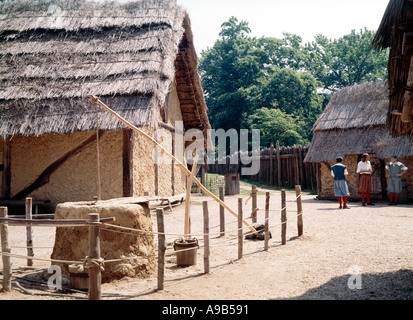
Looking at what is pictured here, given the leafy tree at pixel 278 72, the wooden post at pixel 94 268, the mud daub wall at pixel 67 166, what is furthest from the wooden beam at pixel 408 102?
the leafy tree at pixel 278 72

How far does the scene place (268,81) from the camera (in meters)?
27.6

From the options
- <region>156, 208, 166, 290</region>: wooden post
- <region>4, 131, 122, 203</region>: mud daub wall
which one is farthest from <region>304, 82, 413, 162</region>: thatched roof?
<region>156, 208, 166, 290</region>: wooden post

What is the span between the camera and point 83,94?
332 inches

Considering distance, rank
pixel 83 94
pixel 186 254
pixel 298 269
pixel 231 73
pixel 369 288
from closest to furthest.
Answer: pixel 369 288 < pixel 298 269 < pixel 186 254 < pixel 83 94 < pixel 231 73

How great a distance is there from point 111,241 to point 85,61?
20.8 feet

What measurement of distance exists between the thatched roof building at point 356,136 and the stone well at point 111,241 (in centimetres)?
963

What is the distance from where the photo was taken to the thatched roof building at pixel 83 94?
8.24 m

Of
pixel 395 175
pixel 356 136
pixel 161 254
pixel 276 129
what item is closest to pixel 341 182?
pixel 395 175

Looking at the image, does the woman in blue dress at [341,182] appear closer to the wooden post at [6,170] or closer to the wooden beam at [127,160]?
the wooden beam at [127,160]

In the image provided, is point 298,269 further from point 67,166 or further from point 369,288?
point 67,166

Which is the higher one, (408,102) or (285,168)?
(408,102)

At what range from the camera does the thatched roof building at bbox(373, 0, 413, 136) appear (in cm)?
378

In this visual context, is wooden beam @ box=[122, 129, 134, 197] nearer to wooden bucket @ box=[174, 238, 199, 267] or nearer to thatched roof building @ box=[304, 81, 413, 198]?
wooden bucket @ box=[174, 238, 199, 267]

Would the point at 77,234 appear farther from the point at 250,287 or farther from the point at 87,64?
the point at 87,64
